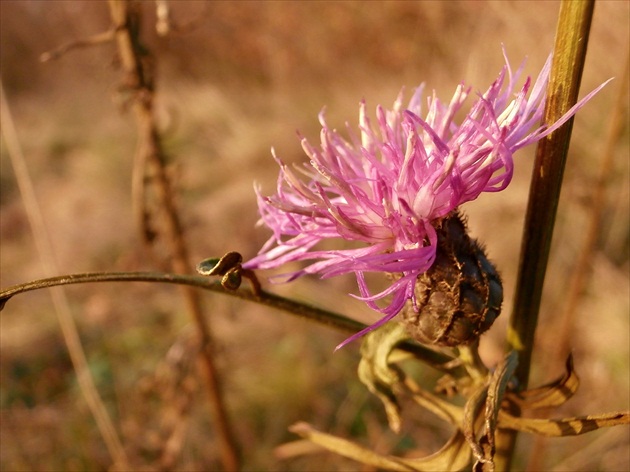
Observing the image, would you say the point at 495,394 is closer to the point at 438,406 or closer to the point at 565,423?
the point at 565,423

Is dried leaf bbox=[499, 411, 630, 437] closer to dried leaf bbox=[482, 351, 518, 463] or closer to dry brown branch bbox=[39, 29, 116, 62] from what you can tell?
dried leaf bbox=[482, 351, 518, 463]

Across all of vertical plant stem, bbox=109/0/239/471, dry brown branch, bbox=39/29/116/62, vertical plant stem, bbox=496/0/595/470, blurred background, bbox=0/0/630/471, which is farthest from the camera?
blurred background, bbox=0/0/630/471

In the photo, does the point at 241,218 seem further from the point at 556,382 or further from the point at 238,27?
the point at 556,382

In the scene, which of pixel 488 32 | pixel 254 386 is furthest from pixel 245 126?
pixel 254 386

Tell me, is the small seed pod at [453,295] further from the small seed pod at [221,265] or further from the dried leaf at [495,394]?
the small seed pod at [221,265]

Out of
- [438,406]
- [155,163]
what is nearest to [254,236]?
[155,163]

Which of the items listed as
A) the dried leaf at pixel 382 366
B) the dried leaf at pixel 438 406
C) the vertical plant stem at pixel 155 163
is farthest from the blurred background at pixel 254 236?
the dried leaf at pixel 382 366

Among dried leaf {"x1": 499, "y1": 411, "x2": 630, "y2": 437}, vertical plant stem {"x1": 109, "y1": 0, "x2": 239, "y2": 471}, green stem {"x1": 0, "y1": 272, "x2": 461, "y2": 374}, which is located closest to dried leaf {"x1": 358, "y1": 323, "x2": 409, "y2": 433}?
green stem {"x1": 0, "y1": 272, "x2": 461, "y2": 374}
